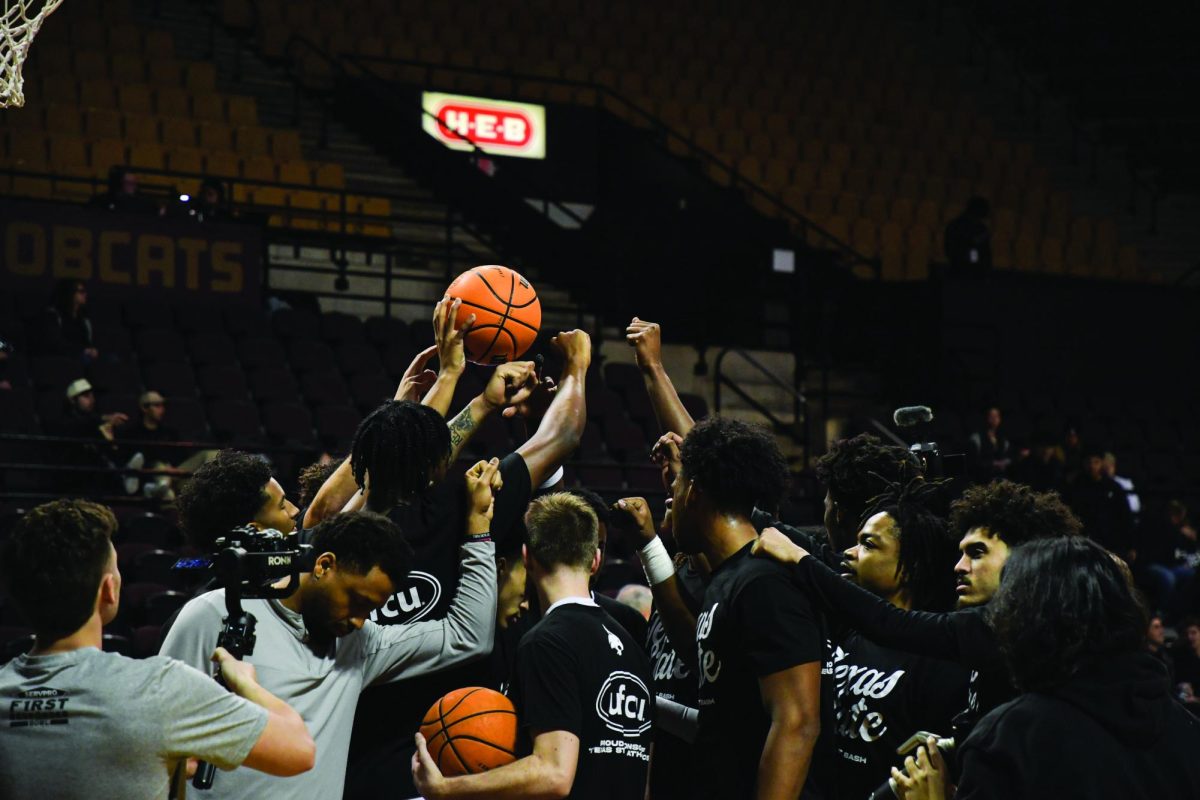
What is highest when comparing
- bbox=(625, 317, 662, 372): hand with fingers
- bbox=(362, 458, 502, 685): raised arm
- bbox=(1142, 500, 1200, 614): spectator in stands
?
bbox=(625, 317, 662, 372): hand with fingers

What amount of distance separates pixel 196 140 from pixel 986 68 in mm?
11389

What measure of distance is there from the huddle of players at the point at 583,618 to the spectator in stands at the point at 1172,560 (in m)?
8.67

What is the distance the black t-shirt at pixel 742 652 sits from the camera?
145 inches

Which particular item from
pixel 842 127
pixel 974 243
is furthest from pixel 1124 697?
pixel 842 127

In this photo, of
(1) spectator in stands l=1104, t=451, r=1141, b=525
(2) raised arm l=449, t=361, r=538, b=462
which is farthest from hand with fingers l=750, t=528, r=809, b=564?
(1) spectator in stands l=1104, t=451, r=1141, b=525

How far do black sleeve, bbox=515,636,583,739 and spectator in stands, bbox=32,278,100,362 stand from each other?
801cm

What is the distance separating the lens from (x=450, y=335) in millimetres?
4500

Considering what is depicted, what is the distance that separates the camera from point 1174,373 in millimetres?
16672

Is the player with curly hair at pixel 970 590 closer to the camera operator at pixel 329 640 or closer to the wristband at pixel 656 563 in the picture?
the wristband at pixel 656 563

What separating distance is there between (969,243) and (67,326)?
8.85m

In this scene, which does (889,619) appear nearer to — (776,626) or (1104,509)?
(776,626)

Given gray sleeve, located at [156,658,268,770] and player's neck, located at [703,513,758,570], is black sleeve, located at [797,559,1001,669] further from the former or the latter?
gray sleeve, located at [156,658,268,770]

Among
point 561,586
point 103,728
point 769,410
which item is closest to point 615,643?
point 561,586

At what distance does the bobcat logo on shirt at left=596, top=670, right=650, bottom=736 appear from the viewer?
12.6 feet
